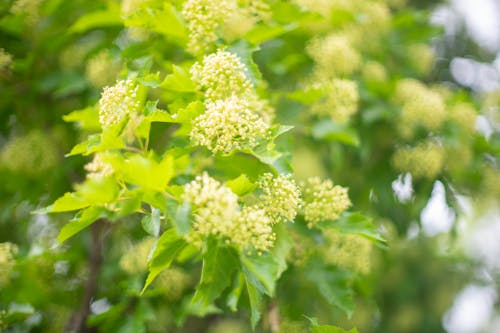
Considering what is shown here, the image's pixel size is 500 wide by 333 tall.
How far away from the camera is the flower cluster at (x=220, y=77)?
6.69ft

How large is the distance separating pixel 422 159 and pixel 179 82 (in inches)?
77.2

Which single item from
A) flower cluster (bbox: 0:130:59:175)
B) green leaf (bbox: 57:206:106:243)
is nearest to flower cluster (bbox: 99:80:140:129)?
green leaf (bbox: 57:206:106:243)

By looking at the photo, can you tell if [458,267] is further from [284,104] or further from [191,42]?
[191,42]

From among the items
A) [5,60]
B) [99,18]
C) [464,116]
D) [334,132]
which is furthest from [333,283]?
[5,60]

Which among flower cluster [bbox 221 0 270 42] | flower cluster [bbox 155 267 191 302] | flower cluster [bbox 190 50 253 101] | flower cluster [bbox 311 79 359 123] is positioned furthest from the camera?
flower cluster [bbox 155 267 191 302]

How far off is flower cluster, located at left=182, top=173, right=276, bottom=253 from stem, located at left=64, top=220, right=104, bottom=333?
1823 millimetres

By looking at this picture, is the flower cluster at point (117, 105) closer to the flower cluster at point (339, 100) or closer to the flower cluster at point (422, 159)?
the flower cluster at point (339, 100)

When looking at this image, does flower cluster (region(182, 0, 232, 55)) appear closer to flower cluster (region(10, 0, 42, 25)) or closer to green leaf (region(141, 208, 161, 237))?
green leaf (region(141, 208, 161, 237))

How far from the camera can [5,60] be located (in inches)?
120

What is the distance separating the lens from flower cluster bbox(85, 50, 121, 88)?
10.3ft

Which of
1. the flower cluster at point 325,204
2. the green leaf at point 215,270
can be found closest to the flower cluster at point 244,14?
the flower cluster at point 325,204

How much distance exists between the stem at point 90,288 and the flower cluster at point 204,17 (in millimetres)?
1537

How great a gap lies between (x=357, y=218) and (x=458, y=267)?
16.2 ft

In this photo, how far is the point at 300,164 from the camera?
11.7 feet
